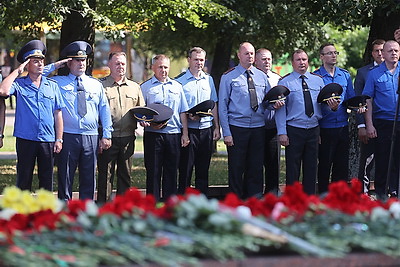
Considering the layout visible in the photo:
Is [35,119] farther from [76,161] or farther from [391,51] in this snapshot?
[391,51]

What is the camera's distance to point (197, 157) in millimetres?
11781

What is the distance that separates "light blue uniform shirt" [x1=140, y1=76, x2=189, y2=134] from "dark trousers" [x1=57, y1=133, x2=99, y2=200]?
0.94 m

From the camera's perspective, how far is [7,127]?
1188 inches

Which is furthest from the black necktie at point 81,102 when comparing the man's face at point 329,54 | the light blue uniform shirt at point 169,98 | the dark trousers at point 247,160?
the man's face at point 329,54

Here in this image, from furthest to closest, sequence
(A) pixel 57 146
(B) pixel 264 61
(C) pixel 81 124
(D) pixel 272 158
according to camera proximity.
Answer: (D) pixel 272 158 < (B) pixel 264 61 < (C) pixel 81 124 < (A) pixel 57 146

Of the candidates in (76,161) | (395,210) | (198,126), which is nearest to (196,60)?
(198,126)

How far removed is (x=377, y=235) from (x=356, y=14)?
10784 mm

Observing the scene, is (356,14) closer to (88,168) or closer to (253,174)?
(253,174)

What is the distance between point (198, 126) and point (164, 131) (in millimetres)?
482

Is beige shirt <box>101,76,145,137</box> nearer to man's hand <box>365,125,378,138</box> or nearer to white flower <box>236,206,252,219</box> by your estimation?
man's hand <box>365,125,378,138</box>

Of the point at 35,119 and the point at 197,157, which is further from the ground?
the point at 35,119

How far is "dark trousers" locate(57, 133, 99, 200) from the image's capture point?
10.6 m

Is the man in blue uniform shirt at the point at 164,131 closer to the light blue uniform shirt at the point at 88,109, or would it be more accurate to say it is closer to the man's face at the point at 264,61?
the light blue uniform shirt at the point at 88,109

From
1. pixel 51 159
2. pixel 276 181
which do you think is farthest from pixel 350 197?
pixel 276 181
